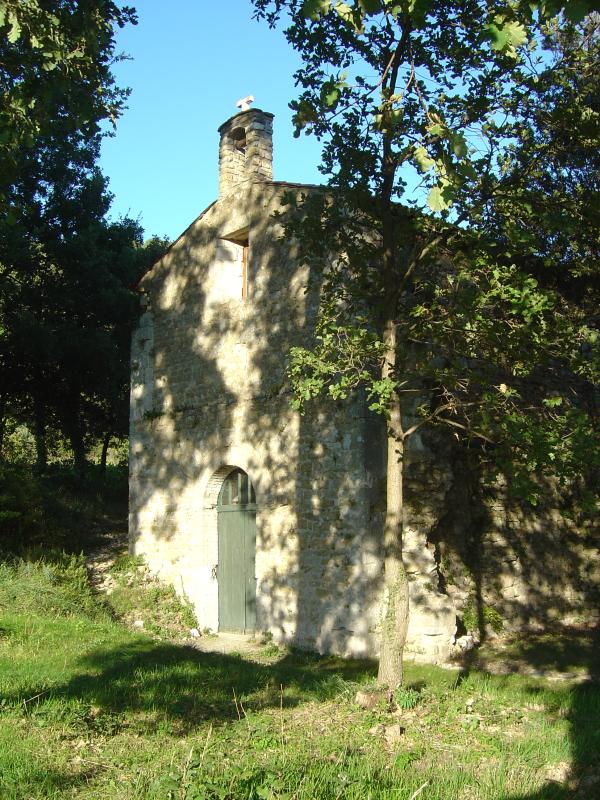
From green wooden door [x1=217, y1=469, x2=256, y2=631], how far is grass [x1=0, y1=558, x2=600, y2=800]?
2160 mm

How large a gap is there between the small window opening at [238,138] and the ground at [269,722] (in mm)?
7757

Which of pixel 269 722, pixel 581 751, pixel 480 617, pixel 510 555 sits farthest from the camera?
pixel 510 555

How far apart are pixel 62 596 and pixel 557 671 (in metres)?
6.74

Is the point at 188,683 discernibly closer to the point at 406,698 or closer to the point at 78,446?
the point at 406,698

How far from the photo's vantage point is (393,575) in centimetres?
720

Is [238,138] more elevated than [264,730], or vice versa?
[238,138]

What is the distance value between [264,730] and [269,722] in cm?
34

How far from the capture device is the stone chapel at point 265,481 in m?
9.54

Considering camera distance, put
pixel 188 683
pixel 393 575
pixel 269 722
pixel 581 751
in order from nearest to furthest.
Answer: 1. pixel 581 751
2. pixel 269 722
3. pixel 393 575
4. pixel 188 683

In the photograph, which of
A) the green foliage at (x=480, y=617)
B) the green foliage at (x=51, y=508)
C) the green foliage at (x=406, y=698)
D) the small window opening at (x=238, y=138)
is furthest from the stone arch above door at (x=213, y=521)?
the green foliage at (x=406, y=698)

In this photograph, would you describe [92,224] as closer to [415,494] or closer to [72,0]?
[72,0]

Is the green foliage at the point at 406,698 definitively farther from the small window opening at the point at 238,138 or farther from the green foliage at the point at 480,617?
the small window opening at the point at 238,138

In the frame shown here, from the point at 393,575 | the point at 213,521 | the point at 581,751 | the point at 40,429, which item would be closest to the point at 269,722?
the point at 393,575

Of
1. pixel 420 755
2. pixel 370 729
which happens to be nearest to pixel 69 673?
pixel 370 729
